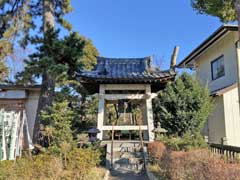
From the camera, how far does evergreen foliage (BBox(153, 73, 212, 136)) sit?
453 inches

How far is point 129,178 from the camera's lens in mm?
8594

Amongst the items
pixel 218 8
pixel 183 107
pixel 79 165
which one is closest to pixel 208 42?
pixel 218 8

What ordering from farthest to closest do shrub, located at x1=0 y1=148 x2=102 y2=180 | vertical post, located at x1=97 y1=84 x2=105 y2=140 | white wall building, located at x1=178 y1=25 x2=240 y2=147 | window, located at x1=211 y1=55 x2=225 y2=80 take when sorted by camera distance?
window, located at x1=211 y1=55 x2=225 y2=80
white wall building, located at x1=178 y1=25 x2=240 y2=147
vertical post, located at x1=97 y1=84 x2=105 y2=140
shrub, located at x1=0 y1=148 x2=102 y2=180

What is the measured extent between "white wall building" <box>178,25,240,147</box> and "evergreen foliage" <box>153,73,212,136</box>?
4.19ft

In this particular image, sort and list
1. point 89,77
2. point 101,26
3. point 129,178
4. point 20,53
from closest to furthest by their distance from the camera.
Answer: point 129,178, point 89,77, point 20,53, point 101,26

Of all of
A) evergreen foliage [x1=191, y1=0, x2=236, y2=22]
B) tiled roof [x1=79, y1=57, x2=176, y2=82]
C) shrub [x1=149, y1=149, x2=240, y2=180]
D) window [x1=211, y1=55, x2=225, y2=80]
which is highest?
evergreen foliage [x1=191, y1=0, x2=236, y2=22]

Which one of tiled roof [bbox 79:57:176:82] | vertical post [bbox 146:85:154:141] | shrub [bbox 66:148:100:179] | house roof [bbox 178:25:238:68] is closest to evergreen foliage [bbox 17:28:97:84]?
tiled roof [bbox 79:57:176:82]

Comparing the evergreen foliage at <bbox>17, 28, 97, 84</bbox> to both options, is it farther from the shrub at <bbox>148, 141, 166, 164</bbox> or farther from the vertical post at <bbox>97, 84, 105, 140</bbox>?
the shrub at <bbox>148, 141, 166, 164</bbox>

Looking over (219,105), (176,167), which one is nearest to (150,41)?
(219,105)

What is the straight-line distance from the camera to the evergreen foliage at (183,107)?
37.8 ft

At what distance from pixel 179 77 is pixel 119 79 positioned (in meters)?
3.04

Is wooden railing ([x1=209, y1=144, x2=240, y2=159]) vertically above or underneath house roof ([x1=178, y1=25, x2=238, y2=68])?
underneath

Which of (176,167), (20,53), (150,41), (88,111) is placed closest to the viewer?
(176,167)

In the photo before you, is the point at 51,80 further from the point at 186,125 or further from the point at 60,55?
the point at 186,125
